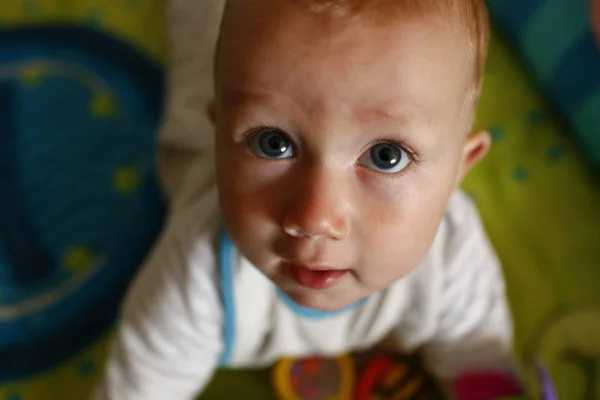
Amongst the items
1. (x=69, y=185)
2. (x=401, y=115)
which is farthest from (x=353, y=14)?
(x=69, y=185)

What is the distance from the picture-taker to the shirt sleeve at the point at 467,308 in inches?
26.7

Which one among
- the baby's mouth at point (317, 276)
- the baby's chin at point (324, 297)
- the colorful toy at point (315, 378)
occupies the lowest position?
the colorful toy at point (315, 378)

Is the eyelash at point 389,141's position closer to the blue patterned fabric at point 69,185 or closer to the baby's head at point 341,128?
the baby's head at point 341,128

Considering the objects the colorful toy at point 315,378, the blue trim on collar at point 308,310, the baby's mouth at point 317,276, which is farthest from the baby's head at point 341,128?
the colorful toy at point 315,378

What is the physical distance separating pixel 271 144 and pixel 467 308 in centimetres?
31

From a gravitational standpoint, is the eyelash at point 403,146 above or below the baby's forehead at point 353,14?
below

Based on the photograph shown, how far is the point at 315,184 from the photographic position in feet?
1.49

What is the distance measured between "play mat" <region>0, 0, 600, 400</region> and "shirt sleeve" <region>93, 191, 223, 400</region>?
0.12 m

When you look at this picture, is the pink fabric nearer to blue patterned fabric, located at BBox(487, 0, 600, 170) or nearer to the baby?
blue patterned fabric, located at BBox(487, 0, 600, 170)

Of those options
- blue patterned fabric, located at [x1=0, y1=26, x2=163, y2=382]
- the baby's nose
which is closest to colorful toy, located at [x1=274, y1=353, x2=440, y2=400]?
blue patterned fabric, located at [x1=0, y1=26, x2=163, y2=382]

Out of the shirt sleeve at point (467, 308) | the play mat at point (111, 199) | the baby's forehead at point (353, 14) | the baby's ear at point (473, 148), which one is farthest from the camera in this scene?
the play mat at point (111, 199)

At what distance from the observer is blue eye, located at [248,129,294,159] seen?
0.47 meters

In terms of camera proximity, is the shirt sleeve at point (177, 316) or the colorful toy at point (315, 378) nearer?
the shirt sleeve at point (177, 316)

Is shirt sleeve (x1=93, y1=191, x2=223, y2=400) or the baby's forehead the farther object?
shirt sleeve (x1=93, y1=191, x2=223, y2=400)
